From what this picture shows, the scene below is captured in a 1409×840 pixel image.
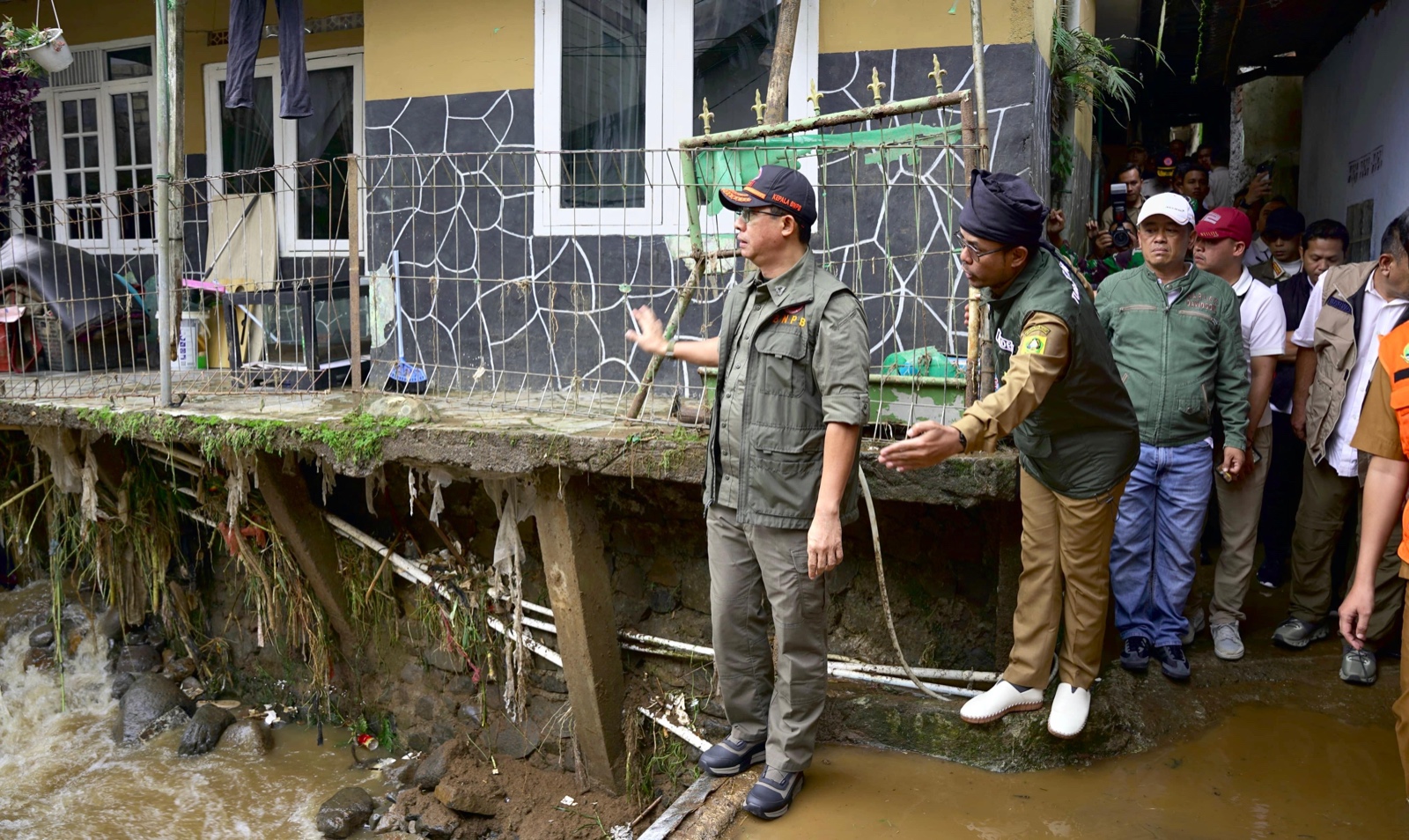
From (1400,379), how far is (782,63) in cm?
313

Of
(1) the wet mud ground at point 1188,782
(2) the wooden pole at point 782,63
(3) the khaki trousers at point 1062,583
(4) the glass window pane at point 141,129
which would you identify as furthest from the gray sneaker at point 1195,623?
(4) the glass window pane at point 141,129

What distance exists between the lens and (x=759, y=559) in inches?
131

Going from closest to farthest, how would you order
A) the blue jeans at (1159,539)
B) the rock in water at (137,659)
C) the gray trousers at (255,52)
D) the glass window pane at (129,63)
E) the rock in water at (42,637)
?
the blue jeans at (1159,539) < the gray trousers at (255,52) < the rock in water at (137,659) < the rock in water at (42,637) < the glass window pane at (129,63)

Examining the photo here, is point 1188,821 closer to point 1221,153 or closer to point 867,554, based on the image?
point 867,554

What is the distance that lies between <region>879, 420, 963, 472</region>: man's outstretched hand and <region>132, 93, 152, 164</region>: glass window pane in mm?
8906

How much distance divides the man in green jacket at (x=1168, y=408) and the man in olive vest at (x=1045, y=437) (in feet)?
1.58

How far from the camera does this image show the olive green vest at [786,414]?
10.5ft

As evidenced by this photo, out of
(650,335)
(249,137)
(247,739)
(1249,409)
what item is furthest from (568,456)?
(249,137)

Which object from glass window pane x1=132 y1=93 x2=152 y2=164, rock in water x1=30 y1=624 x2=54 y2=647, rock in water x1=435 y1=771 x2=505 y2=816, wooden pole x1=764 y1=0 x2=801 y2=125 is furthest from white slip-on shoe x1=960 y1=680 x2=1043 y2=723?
glass window pane x1=132 y1=93 x2=152 y2=164

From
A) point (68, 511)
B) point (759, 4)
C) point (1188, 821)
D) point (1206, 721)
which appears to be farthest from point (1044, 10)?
point (68, 511)

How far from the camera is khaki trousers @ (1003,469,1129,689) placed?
348cm

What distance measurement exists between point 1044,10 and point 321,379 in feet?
16.1

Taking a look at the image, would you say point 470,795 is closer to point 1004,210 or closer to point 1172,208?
point 1004,210

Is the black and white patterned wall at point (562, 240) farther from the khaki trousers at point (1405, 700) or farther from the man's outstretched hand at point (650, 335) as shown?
the khaki trousers at point (1405, 700)
